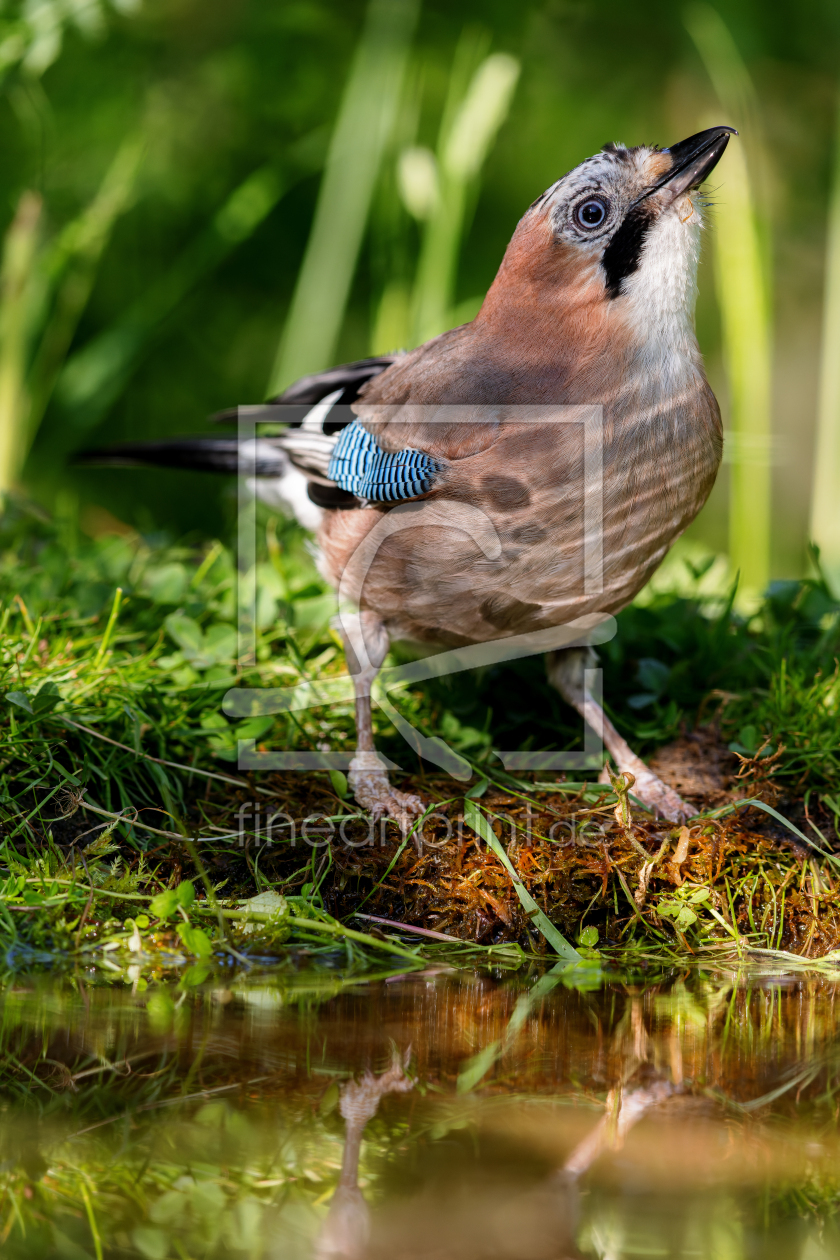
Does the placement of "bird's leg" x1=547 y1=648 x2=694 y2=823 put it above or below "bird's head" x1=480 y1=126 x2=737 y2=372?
below

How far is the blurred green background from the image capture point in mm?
5148

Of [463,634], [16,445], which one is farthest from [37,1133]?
[16,445]

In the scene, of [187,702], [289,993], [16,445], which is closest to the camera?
[289,993]

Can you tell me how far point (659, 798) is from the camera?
326 cm

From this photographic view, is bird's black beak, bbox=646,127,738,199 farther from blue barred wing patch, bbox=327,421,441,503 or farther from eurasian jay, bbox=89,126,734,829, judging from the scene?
blue barred wing patch, bbox=327,421,441,503

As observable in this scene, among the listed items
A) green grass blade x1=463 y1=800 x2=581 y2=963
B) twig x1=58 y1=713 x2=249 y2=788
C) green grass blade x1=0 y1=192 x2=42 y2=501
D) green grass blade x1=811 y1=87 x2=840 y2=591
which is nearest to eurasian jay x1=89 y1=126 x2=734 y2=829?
green grass blade x1=463 y1=800 x2=581 y2=963

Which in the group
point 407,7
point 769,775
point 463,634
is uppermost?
point 407,7

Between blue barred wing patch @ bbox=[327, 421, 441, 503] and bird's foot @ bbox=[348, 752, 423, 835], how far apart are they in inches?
31.3

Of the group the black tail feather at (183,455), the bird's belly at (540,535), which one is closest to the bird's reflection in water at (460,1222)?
the bird's belly at (540,535)

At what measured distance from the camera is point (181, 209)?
7027 mm

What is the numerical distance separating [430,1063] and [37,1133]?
2.07ft

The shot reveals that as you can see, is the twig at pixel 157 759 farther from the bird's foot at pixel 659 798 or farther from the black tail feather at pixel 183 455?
the black tail feather at pixel 183 455

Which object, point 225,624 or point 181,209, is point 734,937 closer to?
point 225,624

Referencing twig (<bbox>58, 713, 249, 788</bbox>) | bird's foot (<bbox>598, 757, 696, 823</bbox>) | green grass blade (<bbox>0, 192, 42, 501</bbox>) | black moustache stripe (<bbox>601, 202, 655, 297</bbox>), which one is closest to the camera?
twig (<bbox>58, 713, 249, 788</bbox>)
